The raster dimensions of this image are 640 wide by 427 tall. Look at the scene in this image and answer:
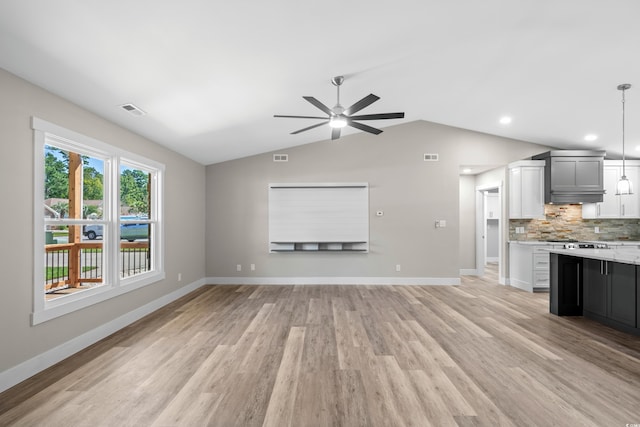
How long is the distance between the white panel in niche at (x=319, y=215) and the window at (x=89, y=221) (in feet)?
7.54

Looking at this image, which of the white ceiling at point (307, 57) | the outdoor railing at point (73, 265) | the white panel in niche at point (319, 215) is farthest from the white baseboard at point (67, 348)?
the white panel in niche at point (319, 215)

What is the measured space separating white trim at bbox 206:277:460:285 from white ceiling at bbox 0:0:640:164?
9.22 feet

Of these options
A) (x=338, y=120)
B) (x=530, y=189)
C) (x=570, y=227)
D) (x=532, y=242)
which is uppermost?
(x=338, y=120)

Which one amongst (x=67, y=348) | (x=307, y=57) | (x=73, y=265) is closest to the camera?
(x=67, y=348)

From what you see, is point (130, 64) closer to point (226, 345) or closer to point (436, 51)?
point (226, 345)

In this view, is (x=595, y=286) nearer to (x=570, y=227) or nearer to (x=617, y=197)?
(x=570, y=227)

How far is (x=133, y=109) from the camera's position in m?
3.36

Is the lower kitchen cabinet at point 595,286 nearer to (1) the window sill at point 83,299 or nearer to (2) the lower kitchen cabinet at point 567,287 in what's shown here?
(2) the lower kitchen cabinet at point 567,287

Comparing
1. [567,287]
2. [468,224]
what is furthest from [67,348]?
[468,224]

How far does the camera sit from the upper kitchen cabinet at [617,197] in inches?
231

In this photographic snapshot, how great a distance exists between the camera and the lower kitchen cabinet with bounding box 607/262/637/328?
3.41 m

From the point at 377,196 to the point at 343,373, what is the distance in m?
4.21

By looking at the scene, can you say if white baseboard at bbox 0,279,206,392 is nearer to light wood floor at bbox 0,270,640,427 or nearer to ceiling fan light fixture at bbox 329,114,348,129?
light wood floor at bbox 0,270,640,427

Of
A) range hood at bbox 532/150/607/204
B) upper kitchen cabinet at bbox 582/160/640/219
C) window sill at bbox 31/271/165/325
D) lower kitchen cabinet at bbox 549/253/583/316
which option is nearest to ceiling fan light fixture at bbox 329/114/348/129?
window sill at bbox 31/271/165/325
